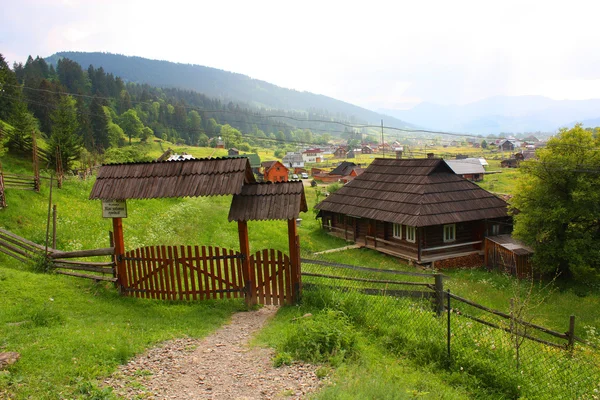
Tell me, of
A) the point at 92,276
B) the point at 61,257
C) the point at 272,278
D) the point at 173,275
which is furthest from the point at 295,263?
the point at 61,257

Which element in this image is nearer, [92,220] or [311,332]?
[311,332]

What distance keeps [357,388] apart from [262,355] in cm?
215

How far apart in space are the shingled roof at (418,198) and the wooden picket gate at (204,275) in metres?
13.1

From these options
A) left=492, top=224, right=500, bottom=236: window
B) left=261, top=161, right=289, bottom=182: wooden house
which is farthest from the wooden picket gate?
left=261, top=161, right=289, bottom=182: wooden house

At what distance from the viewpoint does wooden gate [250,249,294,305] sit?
31.3 ft

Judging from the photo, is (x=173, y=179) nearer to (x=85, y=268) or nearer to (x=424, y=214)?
(x=85, y=268)

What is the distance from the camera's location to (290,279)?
953 cm

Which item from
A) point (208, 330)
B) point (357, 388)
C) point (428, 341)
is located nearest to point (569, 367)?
point (428, 341)

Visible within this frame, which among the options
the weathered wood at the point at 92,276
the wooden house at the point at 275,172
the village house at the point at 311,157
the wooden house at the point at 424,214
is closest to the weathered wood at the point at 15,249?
the weathered wood at the point at 92,276

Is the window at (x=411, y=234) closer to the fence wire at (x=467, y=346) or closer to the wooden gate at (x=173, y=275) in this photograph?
the fence wire at (x=467, y=346)

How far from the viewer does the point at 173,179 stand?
979cm

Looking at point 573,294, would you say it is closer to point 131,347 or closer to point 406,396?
point 406,396

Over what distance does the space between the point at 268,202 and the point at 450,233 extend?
672 inches

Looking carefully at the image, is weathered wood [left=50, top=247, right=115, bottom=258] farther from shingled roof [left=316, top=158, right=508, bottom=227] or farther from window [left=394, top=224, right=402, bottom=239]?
window [left=394, top=224, right=402, bottom=239]
